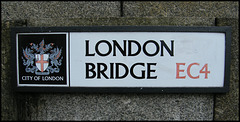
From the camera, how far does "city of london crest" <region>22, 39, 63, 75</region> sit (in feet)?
6.90

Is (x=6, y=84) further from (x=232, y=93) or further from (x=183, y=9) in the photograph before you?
(x=232, y=93)

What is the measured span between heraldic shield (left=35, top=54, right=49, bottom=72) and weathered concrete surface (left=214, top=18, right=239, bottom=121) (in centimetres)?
205

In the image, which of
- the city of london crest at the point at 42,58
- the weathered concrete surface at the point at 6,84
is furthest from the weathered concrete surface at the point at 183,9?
the weathered concrete surface at the point at 6,84

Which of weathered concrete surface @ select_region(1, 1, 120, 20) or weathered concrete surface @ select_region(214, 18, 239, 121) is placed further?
weathered concrete surface @ select_region(1, 1, 120, 20)

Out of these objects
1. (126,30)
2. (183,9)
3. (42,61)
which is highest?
(183,9)

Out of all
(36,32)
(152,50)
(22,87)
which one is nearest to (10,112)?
(22,87)

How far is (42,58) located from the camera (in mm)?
2121

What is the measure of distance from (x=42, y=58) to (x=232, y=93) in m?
2.30

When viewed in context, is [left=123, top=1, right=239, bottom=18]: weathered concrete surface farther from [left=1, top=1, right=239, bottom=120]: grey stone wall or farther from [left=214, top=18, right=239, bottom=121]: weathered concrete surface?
[left=214, top=18, right=239, bottom=121]: weathered concrete surface

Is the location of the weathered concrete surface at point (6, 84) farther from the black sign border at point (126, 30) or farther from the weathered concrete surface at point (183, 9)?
the weathered concrete surface at point (183, 9)

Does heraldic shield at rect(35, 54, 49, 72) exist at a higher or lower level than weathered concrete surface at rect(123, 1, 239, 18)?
lower

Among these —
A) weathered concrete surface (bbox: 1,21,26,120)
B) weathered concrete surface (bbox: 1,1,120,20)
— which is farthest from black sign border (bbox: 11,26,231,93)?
weathered concrete surface (bbox: 1,1,120,20)

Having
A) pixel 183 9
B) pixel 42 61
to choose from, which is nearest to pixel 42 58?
pixel 42 61

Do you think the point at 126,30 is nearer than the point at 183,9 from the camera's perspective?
Yes
